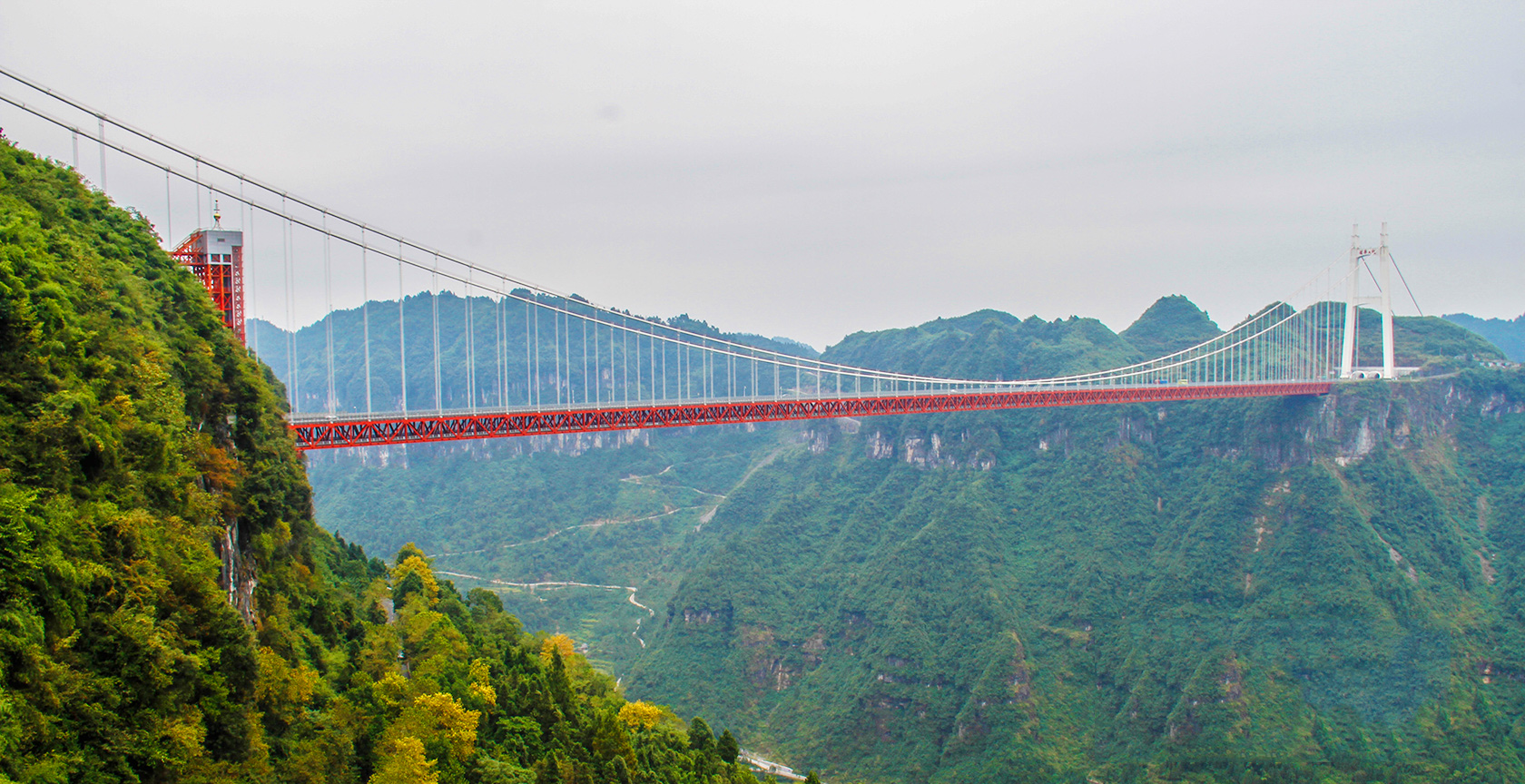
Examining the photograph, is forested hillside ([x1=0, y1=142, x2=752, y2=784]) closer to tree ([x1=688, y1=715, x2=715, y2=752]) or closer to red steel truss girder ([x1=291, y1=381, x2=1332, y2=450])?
tree ([x1=688, y1=715, x2=715, y2=752])

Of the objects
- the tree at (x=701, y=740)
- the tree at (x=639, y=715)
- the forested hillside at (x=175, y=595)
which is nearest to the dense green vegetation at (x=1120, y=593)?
the tree at (x=701, y=740)

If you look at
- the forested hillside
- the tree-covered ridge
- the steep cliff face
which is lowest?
the steep cliff face

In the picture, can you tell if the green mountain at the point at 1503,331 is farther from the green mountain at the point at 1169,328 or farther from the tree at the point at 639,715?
the tree at the point at 639,715

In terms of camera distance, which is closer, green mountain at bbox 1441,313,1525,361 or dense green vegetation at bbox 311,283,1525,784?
dense green vegetation at bbox 311,283,1525,784

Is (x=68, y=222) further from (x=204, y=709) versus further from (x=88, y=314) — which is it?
(x=204, y=709)

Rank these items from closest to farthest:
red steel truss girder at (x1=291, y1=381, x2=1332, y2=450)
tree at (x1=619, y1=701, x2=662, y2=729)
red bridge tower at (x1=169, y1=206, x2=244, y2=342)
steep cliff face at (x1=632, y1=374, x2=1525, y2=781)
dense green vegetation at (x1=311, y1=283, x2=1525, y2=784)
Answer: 1. red bridge tower at (x1=169, y1=206, x2=244, y2=342)
2. red steel truss girder at (x1=291, y1=381, x2=1332, y2=450)
3. tree at (x1=619, y1=701, x2=662, y2=729)
4. steep cliff face at (x1=632, y1=374, x2=1525, y2=781)
5. dense green vegetation at (x1=311, y1=283, x2=1525, y2=784)

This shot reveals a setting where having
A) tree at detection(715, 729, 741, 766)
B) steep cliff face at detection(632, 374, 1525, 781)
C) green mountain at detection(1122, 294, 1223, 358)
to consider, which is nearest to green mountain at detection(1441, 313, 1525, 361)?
green mountain at detection(1122, 294, 1223, 358)

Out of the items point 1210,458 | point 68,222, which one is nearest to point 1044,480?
point 1210,458
